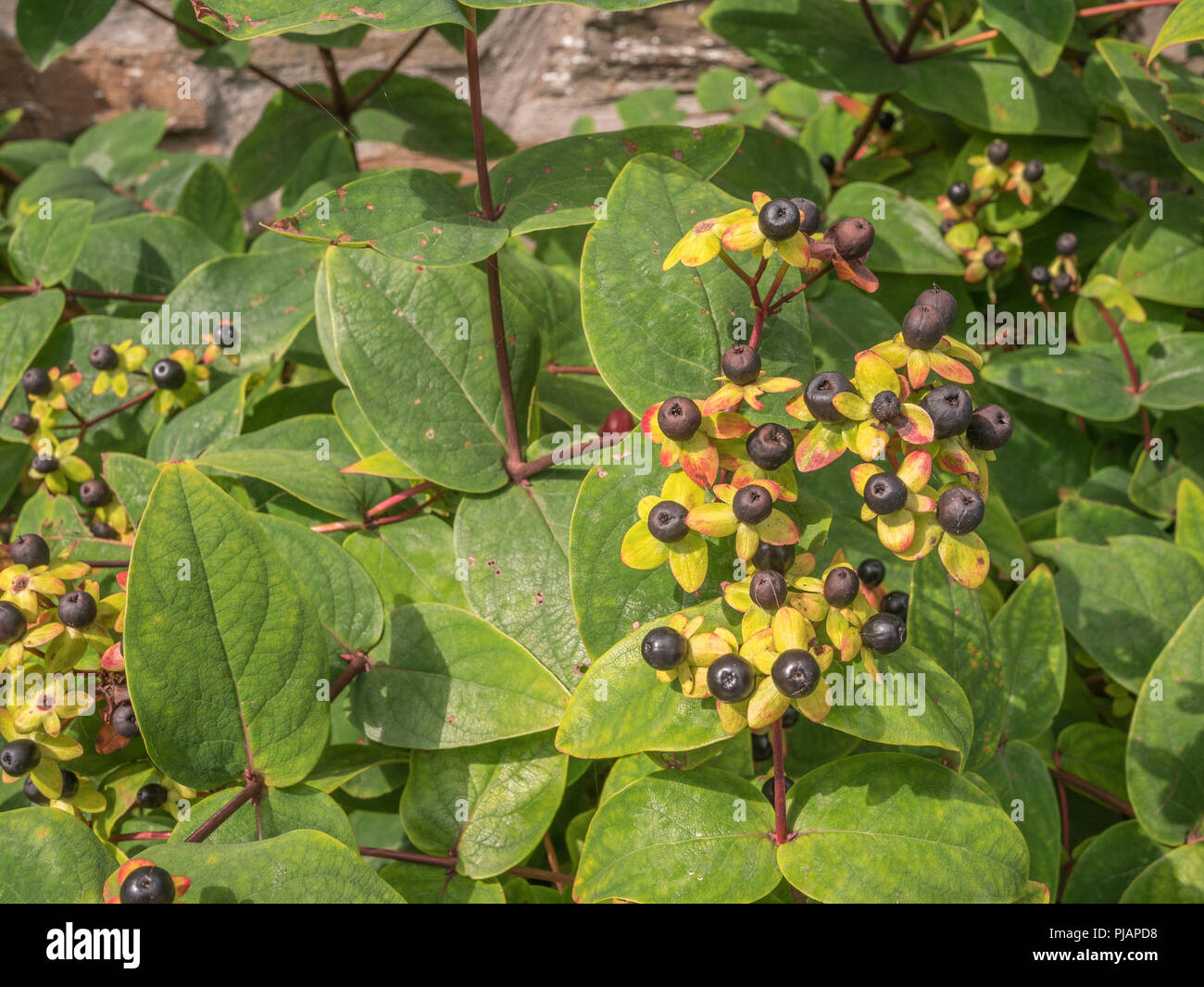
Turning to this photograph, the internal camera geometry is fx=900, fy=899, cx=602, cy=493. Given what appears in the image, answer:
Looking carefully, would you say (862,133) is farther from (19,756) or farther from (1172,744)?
(19,756)

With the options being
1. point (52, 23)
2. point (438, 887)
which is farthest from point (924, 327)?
point (52, 23)

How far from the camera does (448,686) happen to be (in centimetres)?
88

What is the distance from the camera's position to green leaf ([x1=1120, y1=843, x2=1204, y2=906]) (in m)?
0.85

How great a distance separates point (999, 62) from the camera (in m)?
1.39

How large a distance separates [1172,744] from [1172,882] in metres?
0.14

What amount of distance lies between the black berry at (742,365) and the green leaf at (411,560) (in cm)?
44

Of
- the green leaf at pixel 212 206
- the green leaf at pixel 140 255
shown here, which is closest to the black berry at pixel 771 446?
the green leaf at pixel 140 255

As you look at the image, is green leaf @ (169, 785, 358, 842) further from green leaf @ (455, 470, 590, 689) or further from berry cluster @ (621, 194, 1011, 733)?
berry cluster @ (621, 194, 1011, 733)

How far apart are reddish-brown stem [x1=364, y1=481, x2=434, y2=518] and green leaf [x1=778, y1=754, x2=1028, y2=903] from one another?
54cm

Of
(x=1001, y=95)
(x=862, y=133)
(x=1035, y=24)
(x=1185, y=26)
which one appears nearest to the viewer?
(x=1185, y=26)

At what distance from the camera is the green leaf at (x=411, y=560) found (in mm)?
1000

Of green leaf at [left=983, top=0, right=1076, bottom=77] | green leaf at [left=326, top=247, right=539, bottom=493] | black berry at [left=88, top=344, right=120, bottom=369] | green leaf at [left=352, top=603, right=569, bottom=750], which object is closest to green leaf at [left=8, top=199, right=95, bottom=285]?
black berry at [left=88, top=344, right=120, bottom=369]

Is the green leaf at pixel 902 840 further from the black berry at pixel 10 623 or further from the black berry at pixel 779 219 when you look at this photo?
the black berry at pixel 10 623

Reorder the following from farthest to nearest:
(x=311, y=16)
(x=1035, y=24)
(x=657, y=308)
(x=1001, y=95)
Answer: (x=1001, y=95)
(x=1035, y=24)
(x=657, y=308)
(x=311, y=16)
